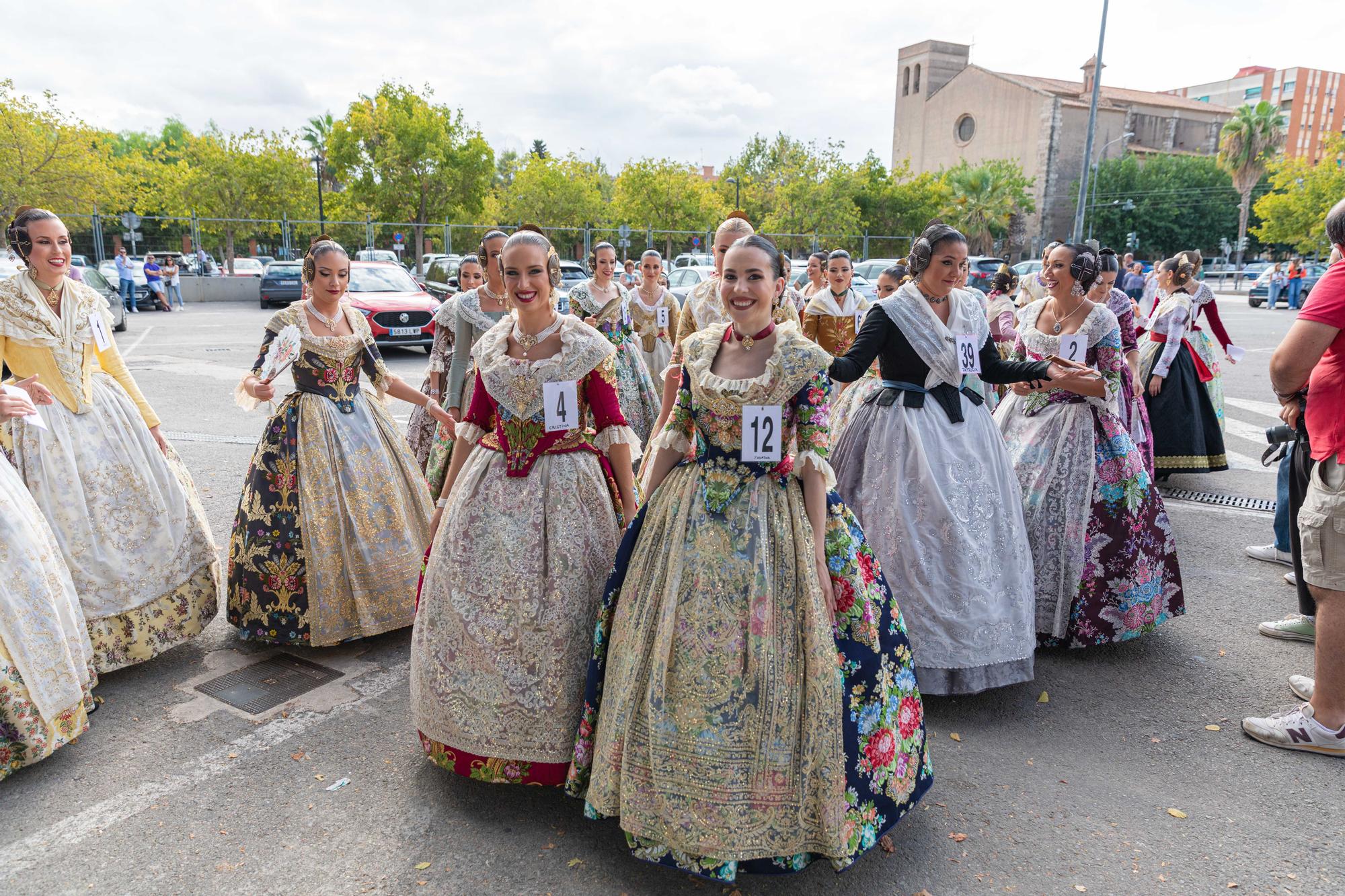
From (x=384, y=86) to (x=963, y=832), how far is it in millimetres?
34338

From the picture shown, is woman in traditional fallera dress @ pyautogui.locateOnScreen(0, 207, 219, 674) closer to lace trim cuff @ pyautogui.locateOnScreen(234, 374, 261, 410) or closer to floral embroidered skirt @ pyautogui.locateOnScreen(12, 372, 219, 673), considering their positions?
floral embroidered skirt @ pyautogui.locateOnScreen(12, 372, 219, 673)

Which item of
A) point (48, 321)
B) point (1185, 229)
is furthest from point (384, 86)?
point (1185, 229)

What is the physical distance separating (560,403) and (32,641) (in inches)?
83.7

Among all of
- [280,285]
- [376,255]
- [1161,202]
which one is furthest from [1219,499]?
[1161,202]

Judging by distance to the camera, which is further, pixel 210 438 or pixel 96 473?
pixel 210 438

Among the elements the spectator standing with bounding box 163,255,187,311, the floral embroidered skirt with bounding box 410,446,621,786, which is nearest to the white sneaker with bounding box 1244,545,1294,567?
the floral embroidered skirt with bounding box 410,446,621,786

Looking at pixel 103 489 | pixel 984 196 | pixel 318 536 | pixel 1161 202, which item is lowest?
pixel 318 536

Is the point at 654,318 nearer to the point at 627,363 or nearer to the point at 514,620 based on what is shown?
the point at 627,363

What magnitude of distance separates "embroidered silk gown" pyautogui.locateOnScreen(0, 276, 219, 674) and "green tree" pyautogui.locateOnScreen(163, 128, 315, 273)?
34.8 m

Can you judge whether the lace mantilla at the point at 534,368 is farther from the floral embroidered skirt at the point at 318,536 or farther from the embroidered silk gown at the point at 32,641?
the embroidered silk gown at the point at 32,641

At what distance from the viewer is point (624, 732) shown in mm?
2611

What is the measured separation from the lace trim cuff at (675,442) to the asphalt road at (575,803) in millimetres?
1324

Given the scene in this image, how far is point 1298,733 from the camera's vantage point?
3467 millimetres

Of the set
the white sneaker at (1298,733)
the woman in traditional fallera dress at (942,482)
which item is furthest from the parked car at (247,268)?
the white sneaker at (1298,733)
